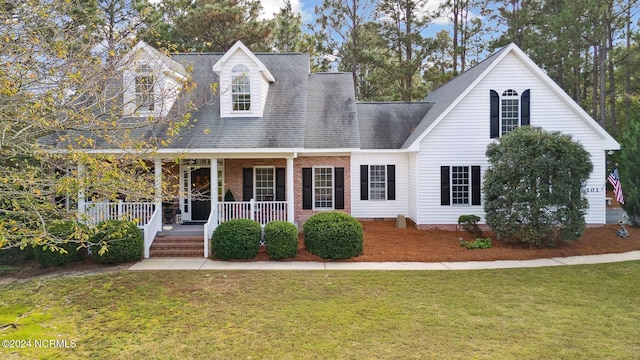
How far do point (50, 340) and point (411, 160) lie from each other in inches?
535

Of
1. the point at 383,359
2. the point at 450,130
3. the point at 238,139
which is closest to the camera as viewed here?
the point at 383,359

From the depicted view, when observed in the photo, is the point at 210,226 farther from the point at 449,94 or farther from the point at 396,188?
the point at 449,94

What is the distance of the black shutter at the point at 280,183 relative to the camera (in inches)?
603

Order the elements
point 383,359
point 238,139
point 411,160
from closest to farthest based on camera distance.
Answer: point 383,359 < point 238,139 < point 411,160

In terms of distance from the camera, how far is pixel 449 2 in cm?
2761

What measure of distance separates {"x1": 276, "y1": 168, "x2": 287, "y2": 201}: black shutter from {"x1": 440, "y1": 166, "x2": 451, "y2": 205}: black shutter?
6349 mm

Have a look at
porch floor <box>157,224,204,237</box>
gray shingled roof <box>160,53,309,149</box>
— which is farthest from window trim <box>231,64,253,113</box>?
porch floor <box>157,224,204,237</box>

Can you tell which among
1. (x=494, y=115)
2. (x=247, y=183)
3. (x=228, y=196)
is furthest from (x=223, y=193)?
(x=494, y=115)

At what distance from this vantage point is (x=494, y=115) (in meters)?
14.9

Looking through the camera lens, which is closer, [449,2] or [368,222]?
[368,222]

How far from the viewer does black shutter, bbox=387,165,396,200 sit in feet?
55.2

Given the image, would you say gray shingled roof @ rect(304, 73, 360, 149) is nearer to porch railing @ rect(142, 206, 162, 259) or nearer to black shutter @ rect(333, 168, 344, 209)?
black shutter @ rect(333, 168, 344, 209)

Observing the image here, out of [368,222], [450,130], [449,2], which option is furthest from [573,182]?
[449,2]

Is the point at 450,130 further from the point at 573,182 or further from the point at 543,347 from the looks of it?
the point at 543,347
